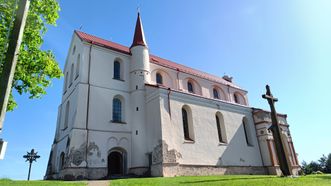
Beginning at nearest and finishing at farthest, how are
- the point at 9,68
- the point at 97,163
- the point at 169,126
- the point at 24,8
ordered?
the point at 9,68 → the point at 24,8 → the point at 97,163 → the point at 169,126

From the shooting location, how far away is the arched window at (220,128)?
1038 inches

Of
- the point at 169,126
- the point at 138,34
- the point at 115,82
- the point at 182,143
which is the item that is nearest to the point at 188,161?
the point at 182,143

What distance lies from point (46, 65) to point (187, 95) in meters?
14.3

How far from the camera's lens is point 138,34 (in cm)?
2858

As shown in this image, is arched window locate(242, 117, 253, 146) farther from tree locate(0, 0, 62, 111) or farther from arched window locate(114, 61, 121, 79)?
tree locate(0, 0, 62, 111)

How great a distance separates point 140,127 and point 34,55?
A: 1207cm

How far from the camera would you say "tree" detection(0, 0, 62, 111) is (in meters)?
12.8

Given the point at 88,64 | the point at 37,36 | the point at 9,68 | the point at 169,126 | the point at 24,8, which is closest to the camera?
the point at 9,68

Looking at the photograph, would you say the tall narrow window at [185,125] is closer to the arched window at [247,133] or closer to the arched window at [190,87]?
the arched window at [190,87]

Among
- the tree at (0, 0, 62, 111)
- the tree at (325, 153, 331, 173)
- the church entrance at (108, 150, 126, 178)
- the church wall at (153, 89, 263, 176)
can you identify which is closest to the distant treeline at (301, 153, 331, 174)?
the tree at (325, 153, 331, 173)

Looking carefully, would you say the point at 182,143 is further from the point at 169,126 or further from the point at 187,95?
the point at 187,95

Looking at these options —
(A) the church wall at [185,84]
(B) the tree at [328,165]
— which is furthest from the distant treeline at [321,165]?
(A) the church wall at [185,84]

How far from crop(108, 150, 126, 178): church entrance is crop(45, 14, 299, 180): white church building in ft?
0.29

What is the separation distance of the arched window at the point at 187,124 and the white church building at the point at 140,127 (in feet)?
0.32
